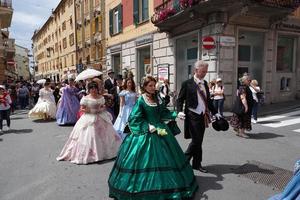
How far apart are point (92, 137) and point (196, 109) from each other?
2.17 metres

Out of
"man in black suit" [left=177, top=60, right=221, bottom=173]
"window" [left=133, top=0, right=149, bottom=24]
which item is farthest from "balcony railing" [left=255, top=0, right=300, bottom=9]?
"man in black suit" [left=177, top=60, right=221, bottom=173]

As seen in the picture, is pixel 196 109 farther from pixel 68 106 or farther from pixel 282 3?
pixel 282 3

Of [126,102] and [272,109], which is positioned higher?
[126,102]

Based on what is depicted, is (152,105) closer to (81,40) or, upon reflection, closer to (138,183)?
(138,183)

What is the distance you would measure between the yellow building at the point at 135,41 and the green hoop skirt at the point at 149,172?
36.9 ft

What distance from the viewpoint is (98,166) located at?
207 inches

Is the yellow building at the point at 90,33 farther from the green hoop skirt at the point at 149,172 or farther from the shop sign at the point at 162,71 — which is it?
the green hoop skirt at the point at 149,172

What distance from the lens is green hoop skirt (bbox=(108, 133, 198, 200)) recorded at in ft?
11.5

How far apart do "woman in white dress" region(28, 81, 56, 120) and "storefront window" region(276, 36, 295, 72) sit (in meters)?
10.8

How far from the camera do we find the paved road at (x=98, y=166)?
13.3ft

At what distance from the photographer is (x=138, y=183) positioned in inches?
139

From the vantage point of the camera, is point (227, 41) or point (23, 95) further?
point (23, 95)

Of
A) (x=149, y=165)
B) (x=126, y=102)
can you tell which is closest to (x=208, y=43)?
(x=126, y=102)

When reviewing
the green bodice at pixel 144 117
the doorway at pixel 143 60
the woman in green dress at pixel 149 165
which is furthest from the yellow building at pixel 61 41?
the woman in green dress at pixel 149 165
